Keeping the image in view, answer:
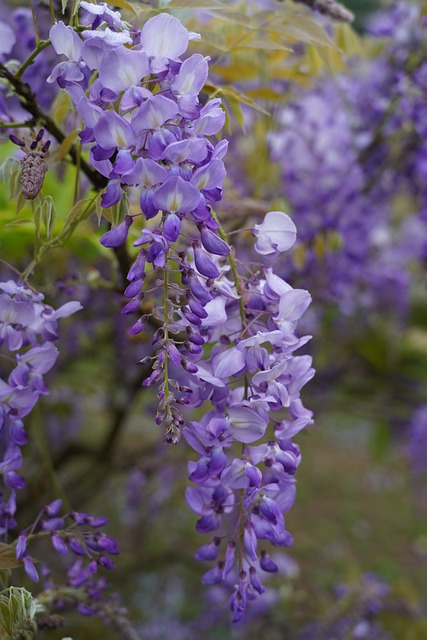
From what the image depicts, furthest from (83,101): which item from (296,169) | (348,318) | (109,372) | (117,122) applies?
(348,318)

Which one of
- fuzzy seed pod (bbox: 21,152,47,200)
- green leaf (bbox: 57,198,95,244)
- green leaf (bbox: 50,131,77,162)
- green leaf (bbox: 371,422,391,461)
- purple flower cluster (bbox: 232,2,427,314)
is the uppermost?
fuzzy seed pod (bbox: 21,152,47,200)

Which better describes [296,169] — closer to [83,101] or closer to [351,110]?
[351,110]

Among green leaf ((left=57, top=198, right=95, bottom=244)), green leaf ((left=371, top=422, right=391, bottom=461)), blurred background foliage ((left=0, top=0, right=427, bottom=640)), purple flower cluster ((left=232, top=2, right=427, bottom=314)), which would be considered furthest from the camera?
green leaf ((left=371, top=422, right=391, bottom=461))

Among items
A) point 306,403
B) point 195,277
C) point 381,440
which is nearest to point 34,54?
point 195,277

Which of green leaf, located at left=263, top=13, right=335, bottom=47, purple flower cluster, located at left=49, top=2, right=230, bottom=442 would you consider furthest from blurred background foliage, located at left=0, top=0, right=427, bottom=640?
purple flower cluster, located at left=49, top=2, right=230, bottom=442

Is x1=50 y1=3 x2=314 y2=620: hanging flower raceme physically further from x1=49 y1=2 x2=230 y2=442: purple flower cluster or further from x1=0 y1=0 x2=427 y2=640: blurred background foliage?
x1=0 y1=0 x2=427 y2=640: blurred background foliage

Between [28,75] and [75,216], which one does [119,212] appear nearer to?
[75,216]
